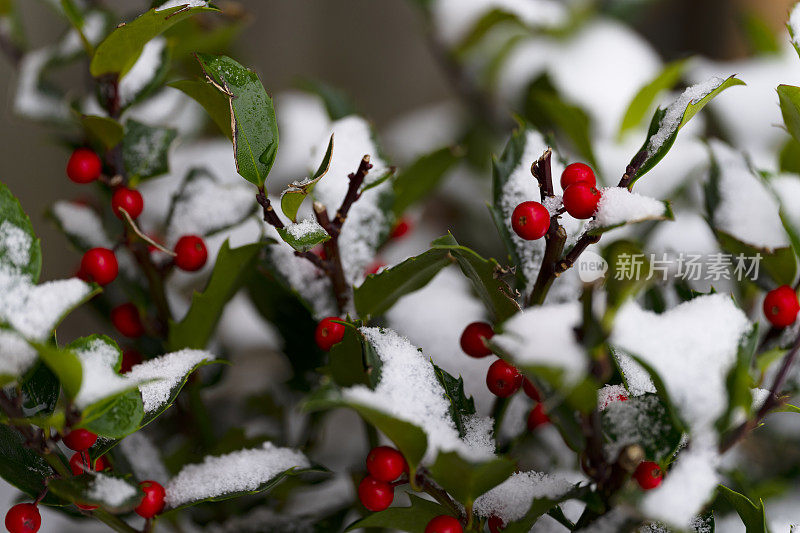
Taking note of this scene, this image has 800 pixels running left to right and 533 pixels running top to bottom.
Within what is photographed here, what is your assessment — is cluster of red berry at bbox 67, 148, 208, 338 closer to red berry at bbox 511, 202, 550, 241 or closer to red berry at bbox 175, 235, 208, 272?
red berry at bbox 175, 235, 208, 272

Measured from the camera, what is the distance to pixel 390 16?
129cm

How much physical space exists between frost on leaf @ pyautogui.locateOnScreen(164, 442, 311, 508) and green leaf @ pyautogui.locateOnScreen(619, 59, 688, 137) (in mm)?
465

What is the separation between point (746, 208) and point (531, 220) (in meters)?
0.20

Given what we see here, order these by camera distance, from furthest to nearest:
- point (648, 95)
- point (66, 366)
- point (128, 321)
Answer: point (648, 95)
point (128, 321)
point (66, 366)

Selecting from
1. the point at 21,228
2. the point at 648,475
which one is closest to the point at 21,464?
the point at 21,228

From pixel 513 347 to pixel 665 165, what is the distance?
0.45 metres

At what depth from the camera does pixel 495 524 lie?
375mm

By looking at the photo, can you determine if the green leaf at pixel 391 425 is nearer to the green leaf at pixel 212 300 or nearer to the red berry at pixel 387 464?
the red berry at pixel 387 464

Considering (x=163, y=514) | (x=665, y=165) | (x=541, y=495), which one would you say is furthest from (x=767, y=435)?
(x=163, y=514)

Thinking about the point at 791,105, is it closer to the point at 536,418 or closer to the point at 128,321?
the point at 536,418


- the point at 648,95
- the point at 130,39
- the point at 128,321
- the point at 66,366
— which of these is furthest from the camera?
the point at 648,95

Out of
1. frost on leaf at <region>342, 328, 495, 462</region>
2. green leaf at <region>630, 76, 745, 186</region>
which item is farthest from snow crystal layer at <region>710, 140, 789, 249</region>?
frost on leaf at <region>342, 328, 495, 462</region>

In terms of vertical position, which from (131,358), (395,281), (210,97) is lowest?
(131,358)

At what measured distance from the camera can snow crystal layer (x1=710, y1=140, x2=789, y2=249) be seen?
1.50 ft
